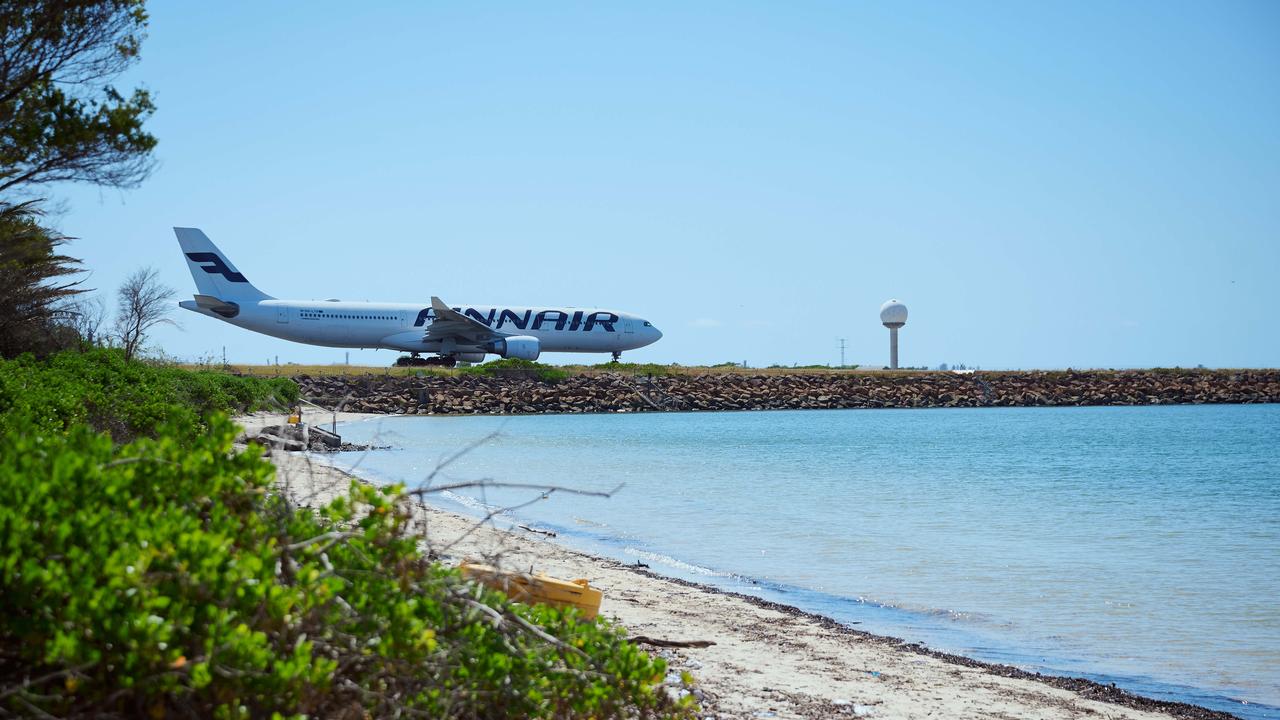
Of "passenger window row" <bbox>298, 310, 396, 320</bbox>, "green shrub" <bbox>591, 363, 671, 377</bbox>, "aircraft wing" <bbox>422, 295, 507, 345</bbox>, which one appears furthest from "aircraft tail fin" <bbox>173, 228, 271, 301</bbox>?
"green shrub" <bbox>591, 363, 671, 377</bbox>

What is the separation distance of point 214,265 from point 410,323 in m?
8.49

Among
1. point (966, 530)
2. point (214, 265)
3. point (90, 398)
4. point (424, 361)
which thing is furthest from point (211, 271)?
point (966, 530)

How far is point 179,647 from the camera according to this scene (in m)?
2.71

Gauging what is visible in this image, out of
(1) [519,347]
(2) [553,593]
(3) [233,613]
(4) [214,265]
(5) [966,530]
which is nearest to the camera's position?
(3) [233,613]

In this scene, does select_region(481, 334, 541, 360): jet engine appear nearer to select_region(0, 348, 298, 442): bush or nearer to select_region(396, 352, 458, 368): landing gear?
select_region(396, 352, 458, 368): landing gear

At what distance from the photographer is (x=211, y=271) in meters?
44.6

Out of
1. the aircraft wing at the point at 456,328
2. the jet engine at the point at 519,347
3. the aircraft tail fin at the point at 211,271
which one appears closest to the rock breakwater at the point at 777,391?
the jet engine at the point at 519,347

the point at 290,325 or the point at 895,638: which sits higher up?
the point at 290,325

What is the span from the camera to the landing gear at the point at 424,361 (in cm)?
4741

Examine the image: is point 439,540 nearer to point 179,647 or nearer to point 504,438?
point 179,647

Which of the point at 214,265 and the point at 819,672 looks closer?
the point at 819,672

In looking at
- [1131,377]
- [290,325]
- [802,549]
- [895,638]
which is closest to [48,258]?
[802,549]

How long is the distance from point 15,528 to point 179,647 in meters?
0.55

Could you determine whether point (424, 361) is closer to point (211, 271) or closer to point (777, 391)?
point (211, 271)
